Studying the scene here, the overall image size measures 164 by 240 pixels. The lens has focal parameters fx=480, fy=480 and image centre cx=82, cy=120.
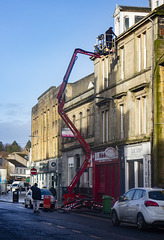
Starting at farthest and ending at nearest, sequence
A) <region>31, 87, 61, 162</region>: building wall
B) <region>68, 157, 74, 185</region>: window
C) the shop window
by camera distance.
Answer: <region>31, 87, 61, 162</region>: building wall
<region>68, 157, 74, 185</region>: window
the shop window

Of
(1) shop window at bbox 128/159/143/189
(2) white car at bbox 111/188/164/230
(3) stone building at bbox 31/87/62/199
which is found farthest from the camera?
(3) stone building at bbox 31/87/62/199

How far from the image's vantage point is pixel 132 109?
32344 millimetres

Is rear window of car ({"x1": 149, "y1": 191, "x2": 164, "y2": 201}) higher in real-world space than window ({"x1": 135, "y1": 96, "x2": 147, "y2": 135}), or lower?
lower

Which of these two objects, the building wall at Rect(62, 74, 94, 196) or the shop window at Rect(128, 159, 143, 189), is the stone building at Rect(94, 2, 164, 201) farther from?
the building wall at Rect(62, 74, 94, 196)

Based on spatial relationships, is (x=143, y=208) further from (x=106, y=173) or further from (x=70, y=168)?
(x=70, y=168)

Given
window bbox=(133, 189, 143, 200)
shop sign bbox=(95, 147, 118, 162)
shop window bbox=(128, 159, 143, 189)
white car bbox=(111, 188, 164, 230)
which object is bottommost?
white car bbox=(111, 188, 164, 230)

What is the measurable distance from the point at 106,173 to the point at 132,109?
23.2ft

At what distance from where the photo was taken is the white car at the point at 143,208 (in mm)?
17328

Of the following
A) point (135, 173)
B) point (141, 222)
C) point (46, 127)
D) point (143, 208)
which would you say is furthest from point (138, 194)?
point (46, 127)

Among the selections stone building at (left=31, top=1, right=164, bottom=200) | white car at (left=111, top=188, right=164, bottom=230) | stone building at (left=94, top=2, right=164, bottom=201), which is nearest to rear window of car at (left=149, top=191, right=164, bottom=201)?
white car at (left=111, top=188, right=164, bottom=230)

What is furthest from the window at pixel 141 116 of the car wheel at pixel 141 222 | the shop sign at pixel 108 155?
the car wheel at pixel 141 222

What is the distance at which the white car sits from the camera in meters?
17.3

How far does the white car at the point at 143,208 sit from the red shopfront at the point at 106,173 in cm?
1380

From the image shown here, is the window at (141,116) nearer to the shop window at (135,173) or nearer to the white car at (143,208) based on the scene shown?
the shop window at (135,173)
